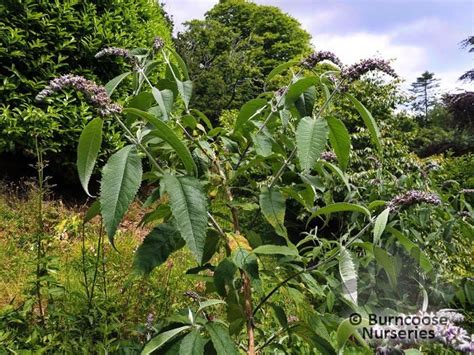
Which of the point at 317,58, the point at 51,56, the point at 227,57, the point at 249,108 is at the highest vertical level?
the point at 227,57

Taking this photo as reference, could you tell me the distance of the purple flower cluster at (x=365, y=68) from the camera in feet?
3.37

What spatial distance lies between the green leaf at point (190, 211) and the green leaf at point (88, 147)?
0.15m

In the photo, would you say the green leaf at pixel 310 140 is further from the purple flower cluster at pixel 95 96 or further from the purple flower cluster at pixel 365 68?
the purple flower cluster at pixel 95 96

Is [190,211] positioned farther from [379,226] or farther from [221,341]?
[379,226]

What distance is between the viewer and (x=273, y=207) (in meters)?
1.11

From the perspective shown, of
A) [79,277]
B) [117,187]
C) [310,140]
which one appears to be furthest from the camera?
[79,277]

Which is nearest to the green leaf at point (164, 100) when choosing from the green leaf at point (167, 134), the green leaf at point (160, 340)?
the green leaf at point (167, 134)

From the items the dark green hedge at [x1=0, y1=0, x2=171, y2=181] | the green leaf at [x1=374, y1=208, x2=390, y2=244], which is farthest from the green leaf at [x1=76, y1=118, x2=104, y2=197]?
the dark green hedge at [x1=0, y1=0, x2=171, y2=181]

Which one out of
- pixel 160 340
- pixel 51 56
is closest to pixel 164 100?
pixel 160 340

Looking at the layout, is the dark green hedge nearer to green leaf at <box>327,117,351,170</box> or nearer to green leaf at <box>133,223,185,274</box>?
green leaf at <box>133,223,185,274</box>

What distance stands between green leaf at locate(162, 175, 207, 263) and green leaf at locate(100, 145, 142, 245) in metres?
0.08

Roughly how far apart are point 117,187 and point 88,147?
119 millimetres

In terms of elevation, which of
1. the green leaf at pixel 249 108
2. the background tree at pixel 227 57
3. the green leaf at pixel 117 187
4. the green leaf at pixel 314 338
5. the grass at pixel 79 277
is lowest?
the grass at pixel 79 277

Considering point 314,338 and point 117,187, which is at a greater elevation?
point 117,187
